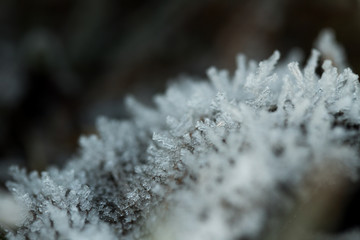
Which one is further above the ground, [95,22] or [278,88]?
[95,22]

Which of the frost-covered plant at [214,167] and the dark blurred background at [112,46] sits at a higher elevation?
the dark blurred background at [112,46]

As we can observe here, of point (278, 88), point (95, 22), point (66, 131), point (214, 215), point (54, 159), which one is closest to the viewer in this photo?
point (214, 215)

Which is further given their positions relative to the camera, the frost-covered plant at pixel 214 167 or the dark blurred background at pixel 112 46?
the dark blurred background at pixel 112 46

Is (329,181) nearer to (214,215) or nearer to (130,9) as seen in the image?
(214,215)

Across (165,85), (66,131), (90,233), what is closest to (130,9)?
(165,85)
